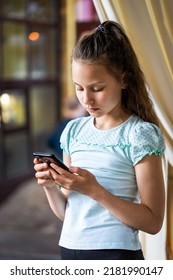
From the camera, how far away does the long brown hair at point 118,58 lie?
2.27ft

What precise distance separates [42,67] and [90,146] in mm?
3177

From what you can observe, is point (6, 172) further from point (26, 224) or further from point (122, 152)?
point (122, 152)

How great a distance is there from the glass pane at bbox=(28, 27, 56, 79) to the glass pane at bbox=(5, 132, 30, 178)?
575mm

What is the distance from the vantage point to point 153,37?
0.93 metres

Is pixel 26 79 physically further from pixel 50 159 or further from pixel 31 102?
pixel 50 159

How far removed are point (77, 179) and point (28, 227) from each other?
223cm

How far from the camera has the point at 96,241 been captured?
72 centimetres

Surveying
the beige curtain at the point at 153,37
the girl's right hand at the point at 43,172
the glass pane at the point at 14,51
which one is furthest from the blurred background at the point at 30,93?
the girl's right hand at the point at 43,172

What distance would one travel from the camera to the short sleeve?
0.69m

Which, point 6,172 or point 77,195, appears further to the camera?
point 6,172

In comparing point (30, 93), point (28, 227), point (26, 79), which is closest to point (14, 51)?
point (26, 79)
